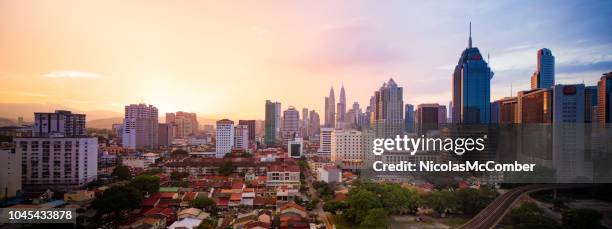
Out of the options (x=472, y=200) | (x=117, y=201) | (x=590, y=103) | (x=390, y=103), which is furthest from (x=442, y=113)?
(x=117, y=201)

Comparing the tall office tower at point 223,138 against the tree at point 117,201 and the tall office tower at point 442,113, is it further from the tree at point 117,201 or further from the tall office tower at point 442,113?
the tall office tower at point 442,113

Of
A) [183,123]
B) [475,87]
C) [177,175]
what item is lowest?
[177,175]

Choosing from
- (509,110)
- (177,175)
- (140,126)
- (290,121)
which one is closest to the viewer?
(177,175)

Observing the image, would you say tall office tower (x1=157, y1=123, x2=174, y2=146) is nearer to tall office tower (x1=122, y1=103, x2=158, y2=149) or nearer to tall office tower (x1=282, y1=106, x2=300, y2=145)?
tall office tower (x1=122, y1=103, x2=158, y2=149)

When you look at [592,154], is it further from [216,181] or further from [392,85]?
[392,85]

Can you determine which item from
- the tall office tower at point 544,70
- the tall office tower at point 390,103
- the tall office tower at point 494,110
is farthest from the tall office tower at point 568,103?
the tall office tower at point 390,103

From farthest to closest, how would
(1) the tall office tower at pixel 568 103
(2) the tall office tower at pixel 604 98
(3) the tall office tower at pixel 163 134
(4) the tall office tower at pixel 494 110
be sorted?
1. (3) the tall office tower at pixel 163 134
2. (4) the tall office tower at pixel 494 110
3. (1) the tall office tower at pixel 568 103
4. (2) the tall office tower at pixel 604 98

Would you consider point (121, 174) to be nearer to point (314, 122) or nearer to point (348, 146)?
point (348, 146)
